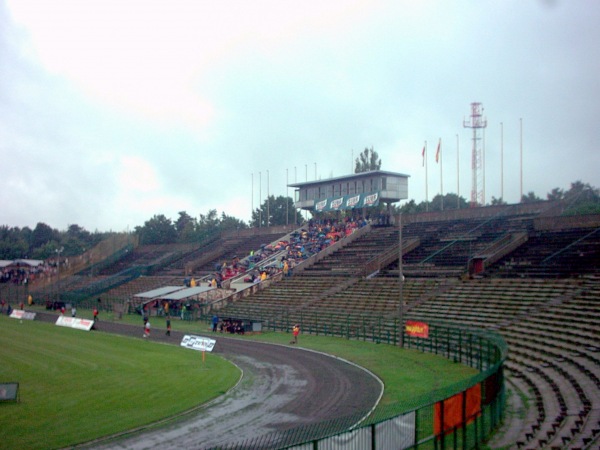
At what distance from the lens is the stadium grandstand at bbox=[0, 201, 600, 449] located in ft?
71.7

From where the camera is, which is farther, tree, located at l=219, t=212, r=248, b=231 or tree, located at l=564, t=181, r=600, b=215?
tree, located at l=219, t=212, r=248, b=231

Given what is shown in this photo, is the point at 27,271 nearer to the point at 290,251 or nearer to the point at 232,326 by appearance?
the point at 290,251

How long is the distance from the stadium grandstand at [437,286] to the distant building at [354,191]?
255 cm

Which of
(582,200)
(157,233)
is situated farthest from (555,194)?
(157,233)

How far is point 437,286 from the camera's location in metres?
45.5

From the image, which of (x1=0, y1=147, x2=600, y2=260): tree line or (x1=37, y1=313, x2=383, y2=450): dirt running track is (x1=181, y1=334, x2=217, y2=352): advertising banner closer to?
(x1=37, y1=313, x2=383, y2=450): dirt running track

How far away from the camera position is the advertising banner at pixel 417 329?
3503 centimetres

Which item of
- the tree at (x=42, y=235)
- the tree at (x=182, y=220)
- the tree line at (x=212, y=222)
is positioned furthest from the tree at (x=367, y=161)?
the tree at (x=42, y=235)

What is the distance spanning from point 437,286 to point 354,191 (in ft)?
100

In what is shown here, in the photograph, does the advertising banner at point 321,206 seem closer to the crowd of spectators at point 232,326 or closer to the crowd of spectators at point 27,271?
the crowd of spectators at point 232,326

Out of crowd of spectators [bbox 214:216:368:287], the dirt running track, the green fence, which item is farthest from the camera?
crowd of spectators [bbox 214:216:368:287]

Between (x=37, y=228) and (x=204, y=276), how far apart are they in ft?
302

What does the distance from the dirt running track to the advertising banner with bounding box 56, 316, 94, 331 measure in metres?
19.0

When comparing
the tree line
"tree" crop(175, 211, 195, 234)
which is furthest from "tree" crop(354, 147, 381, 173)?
"tree" crop(175, 211, 195, 234)
